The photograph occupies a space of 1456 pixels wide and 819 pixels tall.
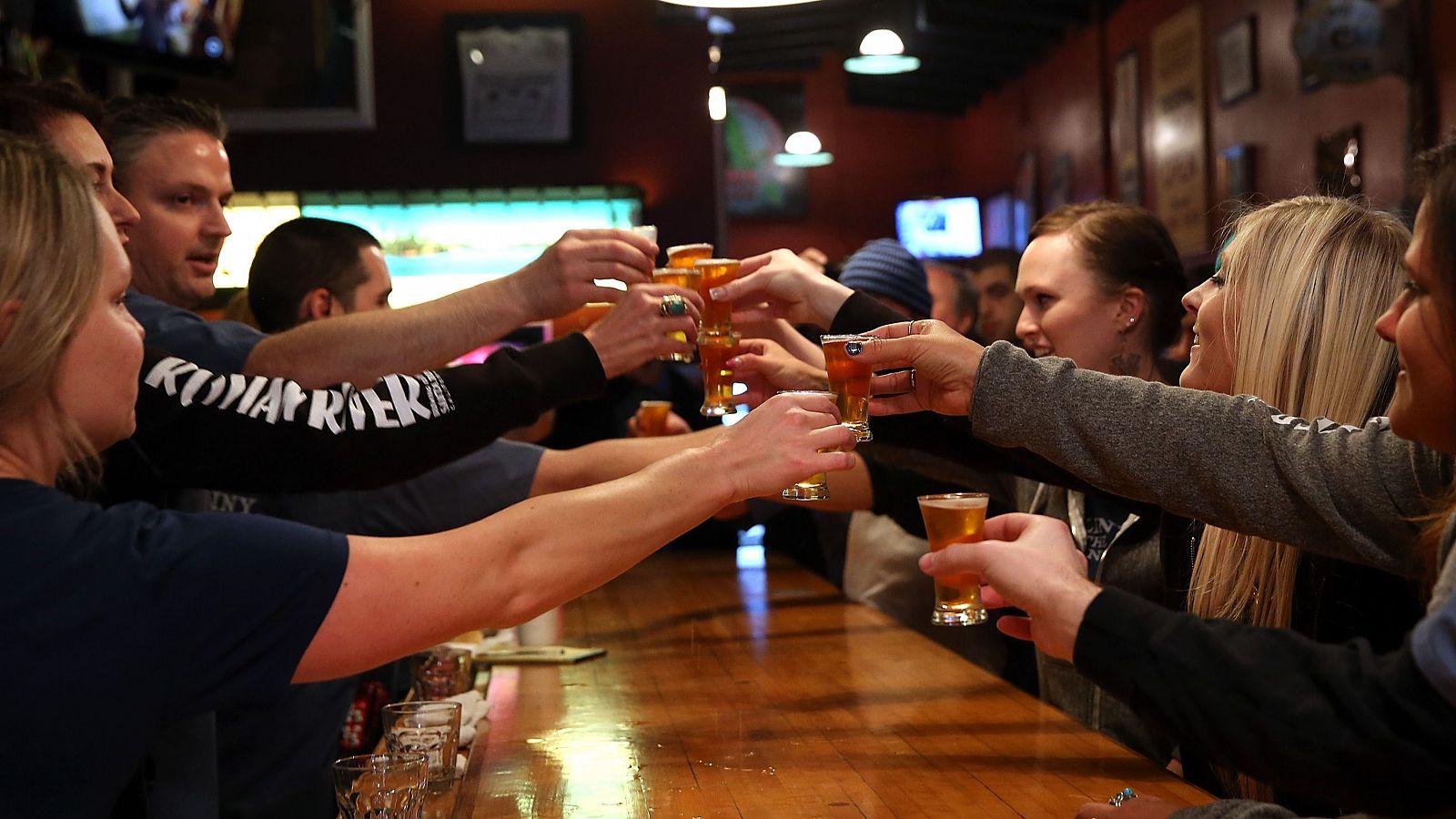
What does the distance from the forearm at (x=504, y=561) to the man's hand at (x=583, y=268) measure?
864 mm

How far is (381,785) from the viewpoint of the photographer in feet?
5.67

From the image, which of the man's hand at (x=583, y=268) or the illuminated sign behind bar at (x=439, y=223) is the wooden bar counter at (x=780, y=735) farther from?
the illuminated sign behind bar at (x=439, y=223)

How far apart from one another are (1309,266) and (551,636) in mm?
2014

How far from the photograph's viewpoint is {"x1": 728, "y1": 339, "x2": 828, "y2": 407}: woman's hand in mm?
2713

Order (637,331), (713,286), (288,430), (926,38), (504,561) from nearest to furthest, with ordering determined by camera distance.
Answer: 1. (504,561)
2. (288,430)
3. (713,286)
4. (637,331)
5. (926,38)

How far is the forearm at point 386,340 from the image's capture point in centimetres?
277

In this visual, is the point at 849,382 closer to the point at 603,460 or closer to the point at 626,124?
the point at 603,460

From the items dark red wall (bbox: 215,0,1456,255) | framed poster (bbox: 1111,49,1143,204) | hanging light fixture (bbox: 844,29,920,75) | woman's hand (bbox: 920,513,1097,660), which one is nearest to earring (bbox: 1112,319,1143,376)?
woman's hand (bbox: 920,513,1097,660)

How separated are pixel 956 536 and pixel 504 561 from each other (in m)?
→ 0.69

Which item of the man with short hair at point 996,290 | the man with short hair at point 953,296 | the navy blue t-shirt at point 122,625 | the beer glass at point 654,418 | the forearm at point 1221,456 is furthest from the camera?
the man with short hair at point 953,296

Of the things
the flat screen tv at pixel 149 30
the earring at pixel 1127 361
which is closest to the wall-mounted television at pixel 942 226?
the flat screen tv at pixel 149 30

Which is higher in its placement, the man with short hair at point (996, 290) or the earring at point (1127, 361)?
the man with short hair at point (996, 290)

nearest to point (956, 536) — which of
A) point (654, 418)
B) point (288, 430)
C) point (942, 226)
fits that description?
point (288, 430)

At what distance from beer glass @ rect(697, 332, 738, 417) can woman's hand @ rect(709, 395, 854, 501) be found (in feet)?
1.94
